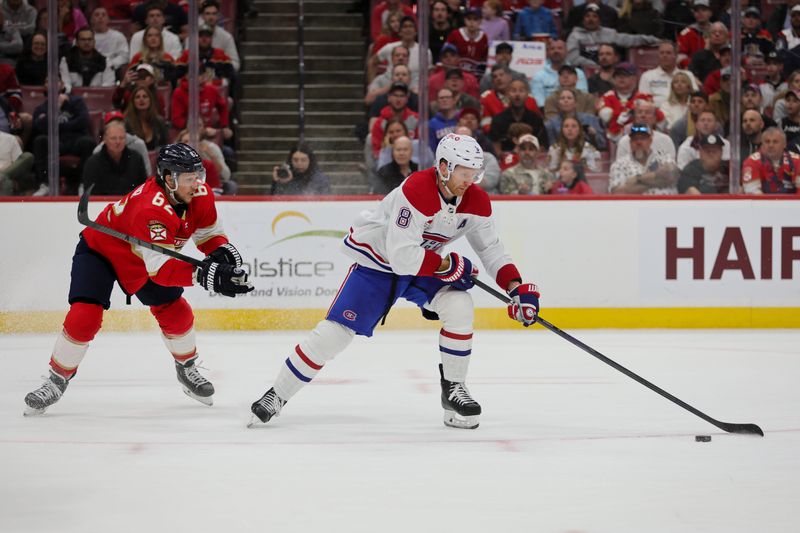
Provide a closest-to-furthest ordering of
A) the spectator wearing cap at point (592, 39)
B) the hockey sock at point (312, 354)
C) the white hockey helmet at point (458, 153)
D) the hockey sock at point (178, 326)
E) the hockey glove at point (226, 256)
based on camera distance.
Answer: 1. the white hockey helmet at point (458, 153)
2. the hockey sock at point (312, 354)
3. the hockey glove at point (226, 256)
4. the hockey sock at point (178, 326)
5. the spectator wearing cap at point (592, 39)

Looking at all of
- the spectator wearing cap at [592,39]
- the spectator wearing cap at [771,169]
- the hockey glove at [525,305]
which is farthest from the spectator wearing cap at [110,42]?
the hockey glove at [525,305]

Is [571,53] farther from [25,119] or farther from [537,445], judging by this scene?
[537,445]

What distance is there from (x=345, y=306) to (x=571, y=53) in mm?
4562

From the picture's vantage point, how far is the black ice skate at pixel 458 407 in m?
4.45

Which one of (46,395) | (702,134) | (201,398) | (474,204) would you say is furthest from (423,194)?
(702,134)

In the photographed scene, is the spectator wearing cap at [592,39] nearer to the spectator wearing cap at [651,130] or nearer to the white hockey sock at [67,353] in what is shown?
the spectator wearing cap at [651,130]

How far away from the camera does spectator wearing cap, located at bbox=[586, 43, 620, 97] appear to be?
8328 millimetres

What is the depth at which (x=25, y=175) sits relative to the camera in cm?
788

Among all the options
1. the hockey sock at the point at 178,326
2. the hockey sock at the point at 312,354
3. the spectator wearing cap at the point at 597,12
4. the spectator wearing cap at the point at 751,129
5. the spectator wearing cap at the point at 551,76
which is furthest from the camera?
the spectator wearing cap at the point at 597,12

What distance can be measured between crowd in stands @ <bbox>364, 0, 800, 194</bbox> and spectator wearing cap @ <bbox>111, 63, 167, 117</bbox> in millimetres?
1421

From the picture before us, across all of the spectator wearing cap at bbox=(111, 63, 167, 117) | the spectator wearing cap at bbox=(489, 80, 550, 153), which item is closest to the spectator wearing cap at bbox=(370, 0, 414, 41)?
the spectator wearing cap at bbox=(489, 80, 550, 153)

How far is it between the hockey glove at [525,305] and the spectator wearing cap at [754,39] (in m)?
4.34

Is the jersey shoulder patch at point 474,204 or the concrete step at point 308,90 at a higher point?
the concrete step at point 308,90

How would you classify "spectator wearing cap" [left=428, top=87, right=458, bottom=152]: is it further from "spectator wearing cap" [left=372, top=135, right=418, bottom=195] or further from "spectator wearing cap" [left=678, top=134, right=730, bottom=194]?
"spectator wearing cap" [left=678, top=134, right=730, bottom=194]
